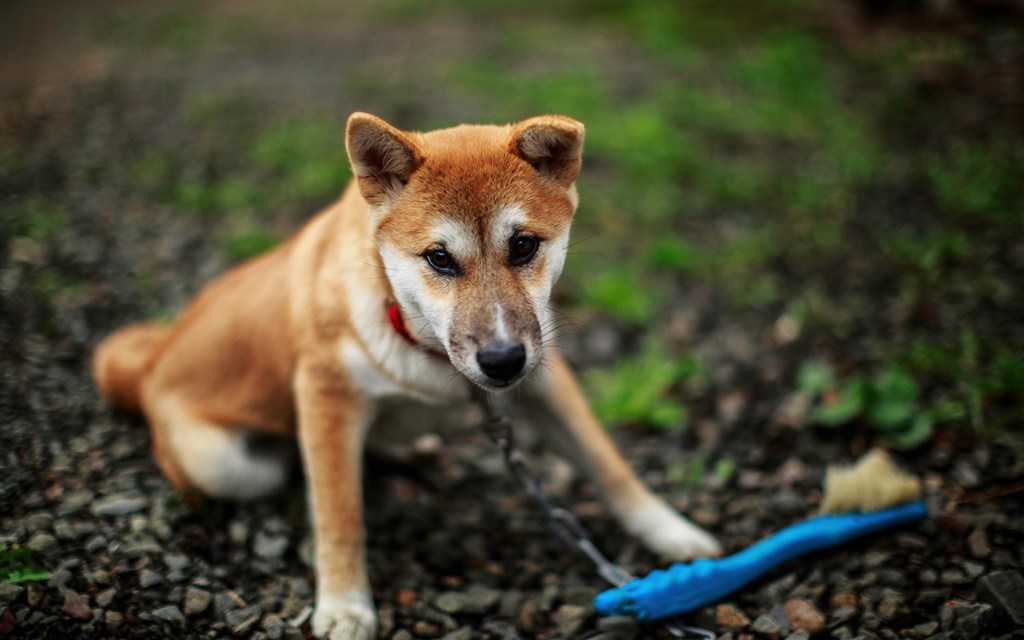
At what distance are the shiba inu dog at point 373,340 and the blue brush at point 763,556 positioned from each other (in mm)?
344

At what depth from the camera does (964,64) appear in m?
7.01

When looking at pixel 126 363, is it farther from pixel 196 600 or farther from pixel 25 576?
pixel 196 600

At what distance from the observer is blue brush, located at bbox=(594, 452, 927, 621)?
2.66 m

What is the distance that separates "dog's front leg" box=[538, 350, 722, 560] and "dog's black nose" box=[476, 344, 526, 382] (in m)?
0.77

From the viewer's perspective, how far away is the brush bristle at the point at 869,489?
2.91 metres

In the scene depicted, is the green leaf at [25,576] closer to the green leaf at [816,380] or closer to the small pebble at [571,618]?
the small pebble at [571,618]

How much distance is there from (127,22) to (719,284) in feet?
29.0

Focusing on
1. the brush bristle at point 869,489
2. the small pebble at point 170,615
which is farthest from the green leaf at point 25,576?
the brush bristle at point 869,489

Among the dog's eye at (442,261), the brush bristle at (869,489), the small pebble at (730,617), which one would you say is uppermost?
the dog's eye at (442,261)

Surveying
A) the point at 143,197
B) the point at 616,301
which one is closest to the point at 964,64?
the point at 616,301

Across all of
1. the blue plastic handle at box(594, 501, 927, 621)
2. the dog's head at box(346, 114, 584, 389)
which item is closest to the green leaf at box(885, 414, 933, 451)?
the blue plastic handle at box(594, 501, 927, 621)

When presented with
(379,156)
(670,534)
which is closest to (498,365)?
(379,156)

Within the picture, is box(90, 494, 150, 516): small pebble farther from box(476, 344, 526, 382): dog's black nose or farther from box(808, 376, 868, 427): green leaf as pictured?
box(808, 376, 868, 427): green leaf

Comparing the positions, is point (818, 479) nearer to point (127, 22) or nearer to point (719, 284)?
point (719, 284)
